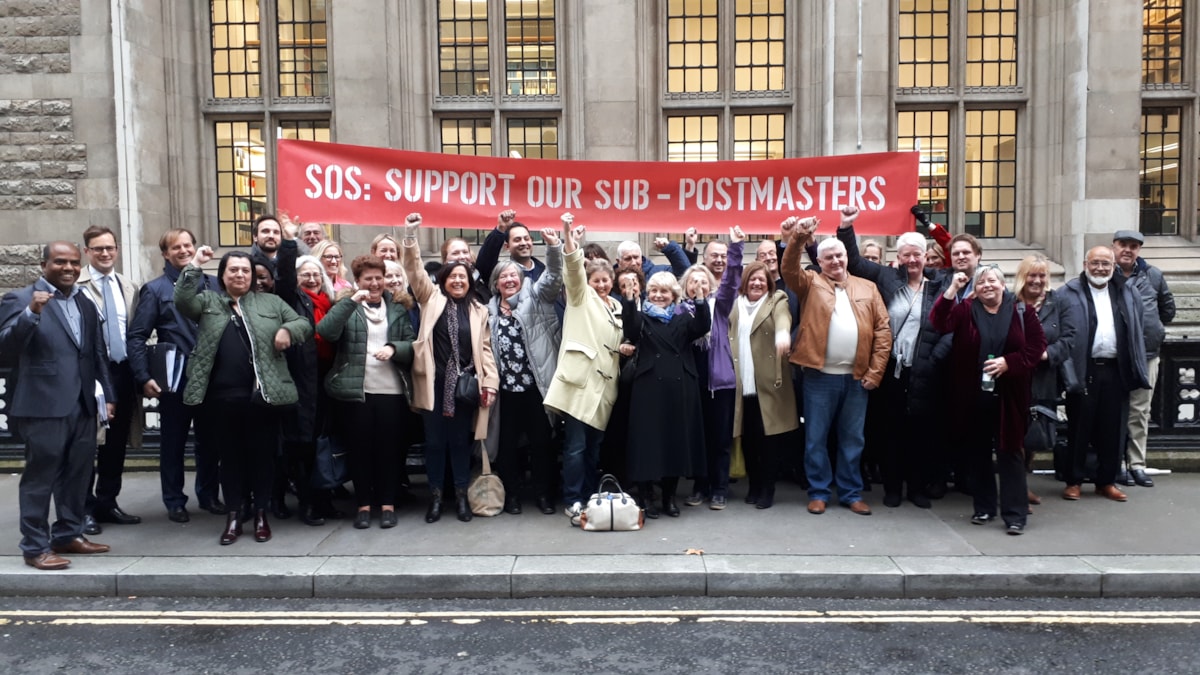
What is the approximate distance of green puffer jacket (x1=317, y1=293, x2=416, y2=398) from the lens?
625 cm

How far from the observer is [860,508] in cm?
684

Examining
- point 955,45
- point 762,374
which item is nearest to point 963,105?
point 955,45

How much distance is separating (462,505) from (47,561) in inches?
106

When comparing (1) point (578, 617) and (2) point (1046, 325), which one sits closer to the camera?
(1) point (578, 617)

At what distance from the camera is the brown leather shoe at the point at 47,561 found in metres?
5.68

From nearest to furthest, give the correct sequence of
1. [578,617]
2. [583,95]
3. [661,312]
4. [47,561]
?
[578,617]
[47,561]
[661,312]
[583,95]

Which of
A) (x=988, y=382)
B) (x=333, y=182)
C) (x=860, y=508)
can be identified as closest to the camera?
(x=988, y=382)

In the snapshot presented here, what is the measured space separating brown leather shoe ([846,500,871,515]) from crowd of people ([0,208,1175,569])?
23mm

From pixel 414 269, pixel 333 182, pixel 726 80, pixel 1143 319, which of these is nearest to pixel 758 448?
pixel 414 269

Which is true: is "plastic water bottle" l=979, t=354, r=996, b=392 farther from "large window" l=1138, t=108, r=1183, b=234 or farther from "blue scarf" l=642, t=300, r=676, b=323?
"large window" l=1138, t=108, r=1183, b=234

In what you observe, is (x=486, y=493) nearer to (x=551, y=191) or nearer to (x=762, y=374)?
(x=762, y=374)

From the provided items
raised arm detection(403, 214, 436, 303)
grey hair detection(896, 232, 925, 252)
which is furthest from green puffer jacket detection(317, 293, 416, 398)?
grey hair detection(896, 232, 925, 252)

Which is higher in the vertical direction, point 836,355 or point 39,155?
point 39,155

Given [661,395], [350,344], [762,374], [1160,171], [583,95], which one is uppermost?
[583,95]
